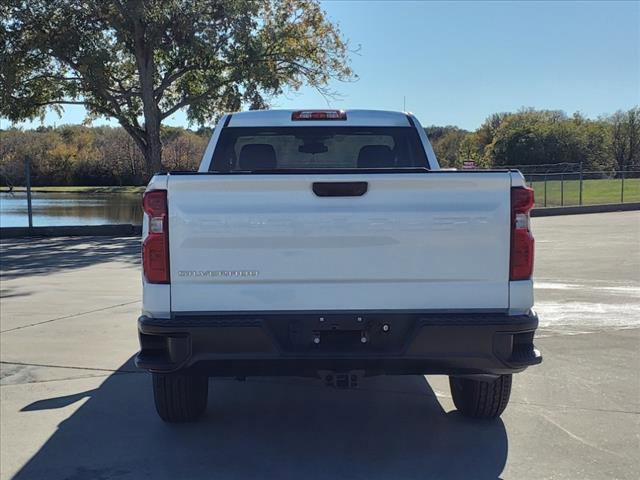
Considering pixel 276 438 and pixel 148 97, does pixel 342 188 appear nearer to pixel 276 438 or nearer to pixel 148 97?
pixel 276 438

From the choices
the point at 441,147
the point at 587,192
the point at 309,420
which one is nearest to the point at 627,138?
the point at 441,147

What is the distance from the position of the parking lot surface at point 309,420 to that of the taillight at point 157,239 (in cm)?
119

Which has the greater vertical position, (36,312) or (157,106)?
(157,106)

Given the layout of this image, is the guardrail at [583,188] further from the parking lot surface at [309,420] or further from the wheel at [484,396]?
the wheel at [484,396]

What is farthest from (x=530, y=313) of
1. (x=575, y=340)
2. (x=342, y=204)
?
(x=575, y=340)

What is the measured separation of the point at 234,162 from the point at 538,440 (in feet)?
10.8

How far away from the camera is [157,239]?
3.58m

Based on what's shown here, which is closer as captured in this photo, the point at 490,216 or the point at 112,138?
the point at 490,216

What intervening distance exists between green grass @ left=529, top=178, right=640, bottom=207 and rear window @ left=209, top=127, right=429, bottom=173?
78.5ft

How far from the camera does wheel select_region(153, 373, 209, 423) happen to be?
434 cm

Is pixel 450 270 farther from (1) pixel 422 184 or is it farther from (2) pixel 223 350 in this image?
(2) pixel 223 350

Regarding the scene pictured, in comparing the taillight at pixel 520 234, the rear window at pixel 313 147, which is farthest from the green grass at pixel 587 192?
the taillight at pixel 520 234

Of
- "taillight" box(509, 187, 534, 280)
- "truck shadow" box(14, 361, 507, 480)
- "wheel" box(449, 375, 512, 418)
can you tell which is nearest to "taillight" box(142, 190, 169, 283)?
"truck shadow" box(14, 361, 507, 480)

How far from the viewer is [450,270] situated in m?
3.61
